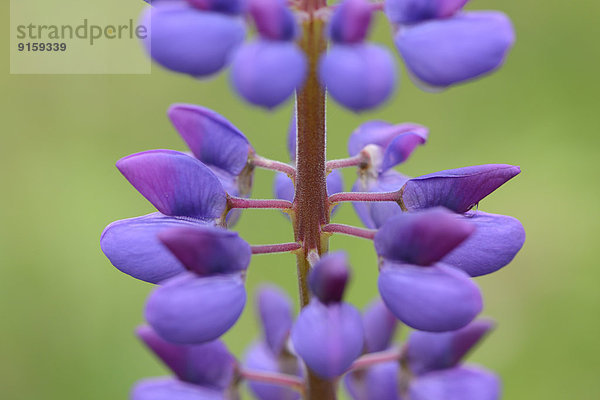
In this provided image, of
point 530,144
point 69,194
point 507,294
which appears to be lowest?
point 507,294

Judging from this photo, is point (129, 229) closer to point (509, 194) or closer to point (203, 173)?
point (203, 173)

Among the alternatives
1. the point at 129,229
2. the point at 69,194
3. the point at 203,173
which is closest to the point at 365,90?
the point at 203,173

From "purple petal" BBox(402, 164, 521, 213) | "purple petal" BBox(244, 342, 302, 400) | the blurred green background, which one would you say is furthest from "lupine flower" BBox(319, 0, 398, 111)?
the blurred green background

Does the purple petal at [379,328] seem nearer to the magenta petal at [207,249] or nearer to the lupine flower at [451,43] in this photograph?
the magenta petal at [207,249]

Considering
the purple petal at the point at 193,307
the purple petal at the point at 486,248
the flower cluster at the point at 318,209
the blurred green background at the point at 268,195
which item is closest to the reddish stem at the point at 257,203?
the flower cluster at the point at 318,209

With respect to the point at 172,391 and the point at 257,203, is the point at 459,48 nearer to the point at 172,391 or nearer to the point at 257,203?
the point at 257,203

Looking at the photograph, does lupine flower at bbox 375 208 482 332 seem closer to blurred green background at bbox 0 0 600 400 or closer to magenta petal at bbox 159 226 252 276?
magenta petal at bbox 159 226 252 276
